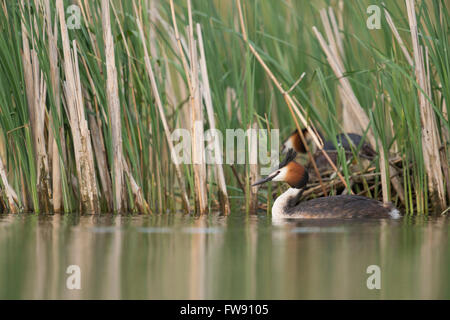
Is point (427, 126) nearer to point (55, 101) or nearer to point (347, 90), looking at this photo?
point (347, 90)

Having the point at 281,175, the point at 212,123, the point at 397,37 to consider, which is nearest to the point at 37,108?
the point at 212,123

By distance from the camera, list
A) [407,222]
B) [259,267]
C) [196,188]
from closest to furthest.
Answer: [259,267]
[407,222]
[196,188]

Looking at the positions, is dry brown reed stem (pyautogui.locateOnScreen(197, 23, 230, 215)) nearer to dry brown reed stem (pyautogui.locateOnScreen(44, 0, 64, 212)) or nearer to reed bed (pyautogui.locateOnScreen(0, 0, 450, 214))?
reed bed (pyautogui.locateOnScreen(0, 0, 450, 214))

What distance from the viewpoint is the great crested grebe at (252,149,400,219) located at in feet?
23.0

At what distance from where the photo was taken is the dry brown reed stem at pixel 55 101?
7.12m

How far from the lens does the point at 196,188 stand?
293 inches

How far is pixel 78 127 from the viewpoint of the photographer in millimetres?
7180

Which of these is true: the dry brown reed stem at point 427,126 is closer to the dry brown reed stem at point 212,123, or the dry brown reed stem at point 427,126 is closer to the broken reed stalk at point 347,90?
the broken reed stalk at point 347,90

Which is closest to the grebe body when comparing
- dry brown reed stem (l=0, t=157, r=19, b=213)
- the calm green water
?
the calm green water

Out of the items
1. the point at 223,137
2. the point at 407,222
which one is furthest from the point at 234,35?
the point at 407,222
